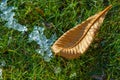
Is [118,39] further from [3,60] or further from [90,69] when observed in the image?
[3,60]

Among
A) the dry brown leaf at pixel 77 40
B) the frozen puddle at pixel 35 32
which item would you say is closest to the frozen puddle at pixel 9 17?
the frozen puddle at pixel 35 32

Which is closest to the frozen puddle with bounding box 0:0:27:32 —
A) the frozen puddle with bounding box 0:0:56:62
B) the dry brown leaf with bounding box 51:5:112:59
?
the frozen puddle with bounding box 0:0:56:62

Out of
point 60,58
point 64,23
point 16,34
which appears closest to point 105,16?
point 64,23

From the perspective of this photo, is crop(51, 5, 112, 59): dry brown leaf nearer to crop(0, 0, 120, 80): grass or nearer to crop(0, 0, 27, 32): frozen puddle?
crop(0, 0, 120, 80): grass

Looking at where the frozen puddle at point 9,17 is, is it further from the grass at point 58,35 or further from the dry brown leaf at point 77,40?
the dry brown leaf at point 77,40

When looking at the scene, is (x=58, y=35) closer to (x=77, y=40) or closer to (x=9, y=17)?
(x=77, y=40)

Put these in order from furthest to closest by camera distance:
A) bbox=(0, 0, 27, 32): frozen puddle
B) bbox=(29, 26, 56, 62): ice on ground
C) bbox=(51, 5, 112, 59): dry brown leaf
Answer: bbox=(0, 0, 27, 32): frozen puddle, bbox=(29, 26, 56, 62): ice on ground, bbox=(51, 5, 112, 59): dry brown leaf
